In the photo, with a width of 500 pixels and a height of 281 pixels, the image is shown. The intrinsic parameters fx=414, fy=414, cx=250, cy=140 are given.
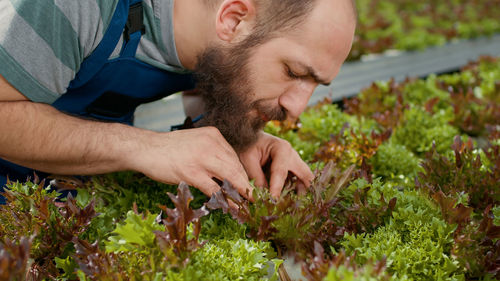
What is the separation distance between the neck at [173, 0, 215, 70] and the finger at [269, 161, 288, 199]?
71 cm

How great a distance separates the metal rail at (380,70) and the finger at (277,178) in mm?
1381

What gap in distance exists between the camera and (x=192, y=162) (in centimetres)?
169

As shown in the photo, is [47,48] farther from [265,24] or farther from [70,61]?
[265,24]

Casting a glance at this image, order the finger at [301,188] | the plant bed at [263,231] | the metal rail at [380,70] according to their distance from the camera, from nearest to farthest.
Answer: the plant bed at [263,231]
the finger at [301,188]
the metal rail at [380,70]

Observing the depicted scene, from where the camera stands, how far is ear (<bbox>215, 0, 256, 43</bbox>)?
1901 millimetres

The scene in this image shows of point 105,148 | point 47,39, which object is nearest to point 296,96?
point 105,148

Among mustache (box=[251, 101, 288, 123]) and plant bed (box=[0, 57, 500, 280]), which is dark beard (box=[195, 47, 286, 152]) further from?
plant bed (box=[0, 57, 500, 280])

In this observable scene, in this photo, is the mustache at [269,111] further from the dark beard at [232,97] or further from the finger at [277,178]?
the finger at [277,178]

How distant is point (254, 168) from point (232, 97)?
0.38 meters

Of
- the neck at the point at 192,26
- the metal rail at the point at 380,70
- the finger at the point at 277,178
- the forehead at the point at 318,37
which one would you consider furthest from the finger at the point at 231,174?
the metal rail at the point at 380,70

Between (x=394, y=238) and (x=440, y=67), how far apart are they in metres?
4.56

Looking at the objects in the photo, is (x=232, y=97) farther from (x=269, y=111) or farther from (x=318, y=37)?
(x=318, y=37)

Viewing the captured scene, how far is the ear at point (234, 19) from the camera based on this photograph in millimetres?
1901

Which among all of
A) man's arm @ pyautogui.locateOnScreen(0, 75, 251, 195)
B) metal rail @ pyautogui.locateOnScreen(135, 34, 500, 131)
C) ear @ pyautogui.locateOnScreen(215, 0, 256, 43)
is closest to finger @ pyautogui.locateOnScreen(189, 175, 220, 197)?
man's arm @ pyautogui.locateOnScreen(0, 75, 251, 195)
